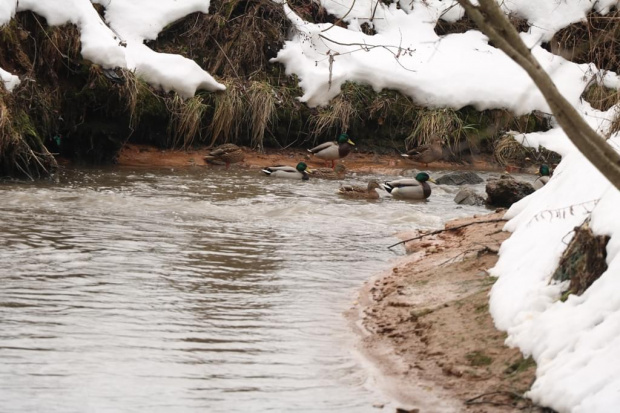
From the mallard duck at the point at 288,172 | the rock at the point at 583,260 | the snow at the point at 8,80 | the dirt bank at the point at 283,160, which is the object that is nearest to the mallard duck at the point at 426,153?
the dirt bank at the point at 283,160

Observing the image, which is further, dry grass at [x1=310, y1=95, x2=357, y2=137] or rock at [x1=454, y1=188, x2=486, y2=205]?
dry grass at [x1=310, y1=95, x2=357, y2=137]

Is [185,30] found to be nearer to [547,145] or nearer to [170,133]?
[170,133]

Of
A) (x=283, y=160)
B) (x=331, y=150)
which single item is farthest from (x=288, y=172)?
(x=283, y=160)

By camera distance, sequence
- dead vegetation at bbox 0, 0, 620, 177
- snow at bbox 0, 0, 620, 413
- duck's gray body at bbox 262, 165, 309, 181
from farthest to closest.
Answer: duck's gray body at bbox 262, 165, 309, 181
dead vegetation at bbox 0, 0, 620, 177
snow at bbox 0, 0, 620, 413

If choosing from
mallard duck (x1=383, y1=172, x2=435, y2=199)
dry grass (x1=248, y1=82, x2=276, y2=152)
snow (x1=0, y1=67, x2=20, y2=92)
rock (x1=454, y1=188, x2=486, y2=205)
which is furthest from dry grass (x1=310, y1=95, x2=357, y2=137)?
snow (x1=0, y1=67, x2=20, y2=92)

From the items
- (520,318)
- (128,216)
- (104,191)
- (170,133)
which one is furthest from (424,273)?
(170,133)

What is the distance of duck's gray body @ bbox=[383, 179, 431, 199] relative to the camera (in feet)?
40.4

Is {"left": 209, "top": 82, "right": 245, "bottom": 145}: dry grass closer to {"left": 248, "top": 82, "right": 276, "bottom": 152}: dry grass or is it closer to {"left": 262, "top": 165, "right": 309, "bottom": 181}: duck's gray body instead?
{"left": 248, "top": 82, "right": 276, "bottom": 152}: dry grass

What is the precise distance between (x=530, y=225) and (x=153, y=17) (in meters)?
11.0

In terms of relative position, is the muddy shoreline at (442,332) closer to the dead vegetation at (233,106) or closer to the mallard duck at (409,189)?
the mallard duck at (409,189)

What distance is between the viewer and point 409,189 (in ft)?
40.5

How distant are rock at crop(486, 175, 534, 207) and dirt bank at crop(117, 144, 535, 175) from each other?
3.30 m

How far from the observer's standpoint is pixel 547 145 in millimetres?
16031

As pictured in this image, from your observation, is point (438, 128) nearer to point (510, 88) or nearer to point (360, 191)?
point (510, 88)
